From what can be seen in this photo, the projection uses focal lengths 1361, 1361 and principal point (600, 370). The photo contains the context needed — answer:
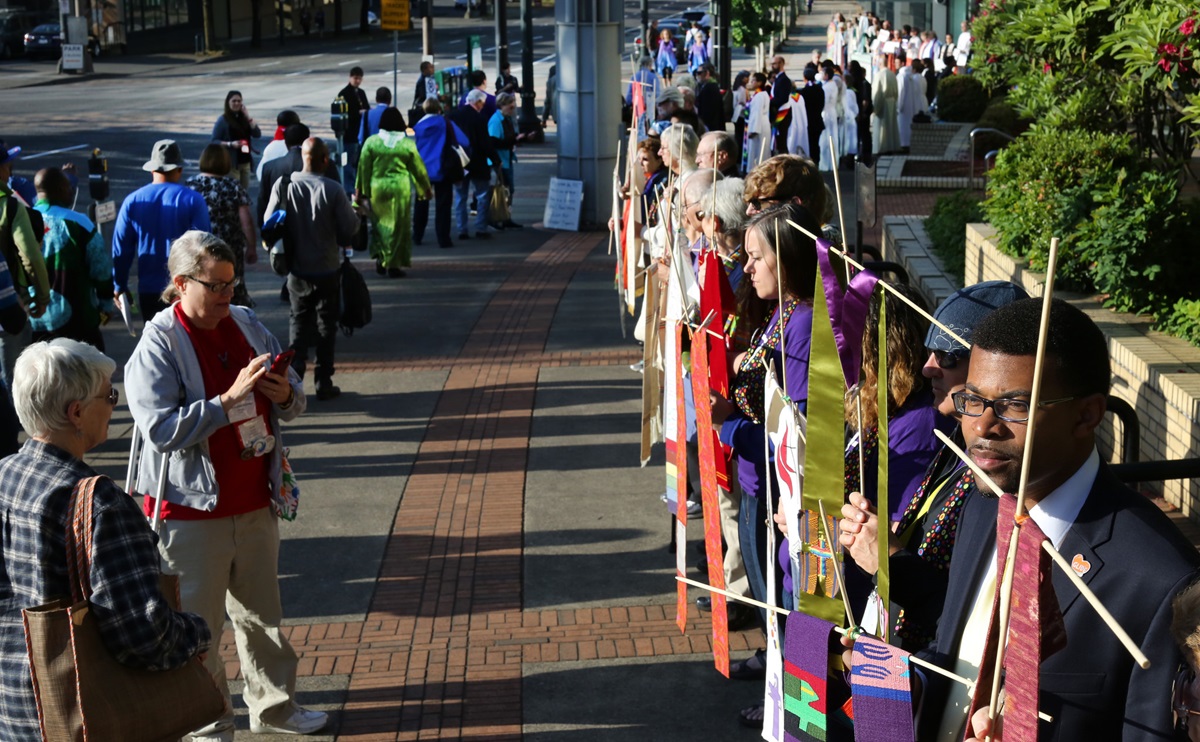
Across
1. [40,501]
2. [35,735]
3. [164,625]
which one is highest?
[40,501]

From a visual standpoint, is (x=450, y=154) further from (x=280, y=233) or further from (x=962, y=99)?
(x=962, y=99)

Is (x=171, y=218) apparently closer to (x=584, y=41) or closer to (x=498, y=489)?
(x=498, y=489)

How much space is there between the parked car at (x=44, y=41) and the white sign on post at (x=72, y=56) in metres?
4.49

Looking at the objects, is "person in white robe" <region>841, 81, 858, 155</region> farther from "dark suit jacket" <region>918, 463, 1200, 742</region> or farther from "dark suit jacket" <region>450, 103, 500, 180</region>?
"dark suit jacket" <region>918, 463, 1200, 742</region>

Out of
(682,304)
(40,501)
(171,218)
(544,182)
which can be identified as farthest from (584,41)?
(40,501)

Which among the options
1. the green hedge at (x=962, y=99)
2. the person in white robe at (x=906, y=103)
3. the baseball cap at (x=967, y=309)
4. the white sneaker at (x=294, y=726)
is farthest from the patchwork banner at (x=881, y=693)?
the green hedge at (x=962, y=99)

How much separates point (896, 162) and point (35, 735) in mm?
20518

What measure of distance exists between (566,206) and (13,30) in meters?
40.2

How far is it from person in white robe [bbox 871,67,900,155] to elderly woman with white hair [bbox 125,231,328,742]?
1976 centimetres

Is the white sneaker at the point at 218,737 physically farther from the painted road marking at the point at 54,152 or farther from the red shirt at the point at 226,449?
the painted road marking at the point at 54,152

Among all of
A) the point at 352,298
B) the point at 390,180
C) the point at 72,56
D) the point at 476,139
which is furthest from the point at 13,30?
the point at 352,298

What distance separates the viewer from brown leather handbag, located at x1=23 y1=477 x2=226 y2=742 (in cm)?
352

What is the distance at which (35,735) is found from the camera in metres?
3.68

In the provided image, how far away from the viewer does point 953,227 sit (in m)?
12.2
